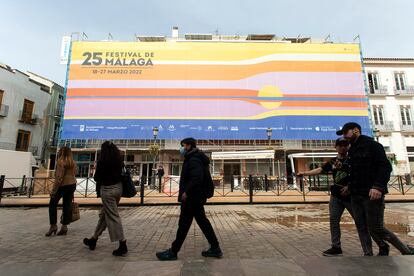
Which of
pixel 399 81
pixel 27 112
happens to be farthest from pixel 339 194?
pixel 399 81

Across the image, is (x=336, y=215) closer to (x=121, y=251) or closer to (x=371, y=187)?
(x=371, y=187)

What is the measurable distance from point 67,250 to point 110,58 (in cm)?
2667

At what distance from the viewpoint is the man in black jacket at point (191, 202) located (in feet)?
11.7

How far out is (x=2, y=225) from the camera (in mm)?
6539

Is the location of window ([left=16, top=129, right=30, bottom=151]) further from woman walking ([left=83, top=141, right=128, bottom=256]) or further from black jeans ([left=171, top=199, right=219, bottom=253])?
black jeans ([left=171, top=199, right=219, bottom=253])

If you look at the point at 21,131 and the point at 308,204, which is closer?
the point at 308,204

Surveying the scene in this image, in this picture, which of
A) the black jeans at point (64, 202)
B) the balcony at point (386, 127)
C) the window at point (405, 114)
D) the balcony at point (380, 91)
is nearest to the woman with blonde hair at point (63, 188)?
the black jeans at point (64, 202)

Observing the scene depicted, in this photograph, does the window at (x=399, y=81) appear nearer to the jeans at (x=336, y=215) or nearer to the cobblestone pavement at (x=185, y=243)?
the cobblestone pavement at (x=185, y=243)

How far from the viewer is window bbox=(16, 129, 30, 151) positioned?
26.5 metres

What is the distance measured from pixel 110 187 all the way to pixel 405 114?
34266mm

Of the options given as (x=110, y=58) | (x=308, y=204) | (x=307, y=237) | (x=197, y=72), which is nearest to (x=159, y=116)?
(x=197, y=72)

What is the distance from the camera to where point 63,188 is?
5.32 metres

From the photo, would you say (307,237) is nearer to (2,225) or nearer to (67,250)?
(67,250)

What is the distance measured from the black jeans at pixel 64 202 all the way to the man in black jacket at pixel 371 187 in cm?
476
